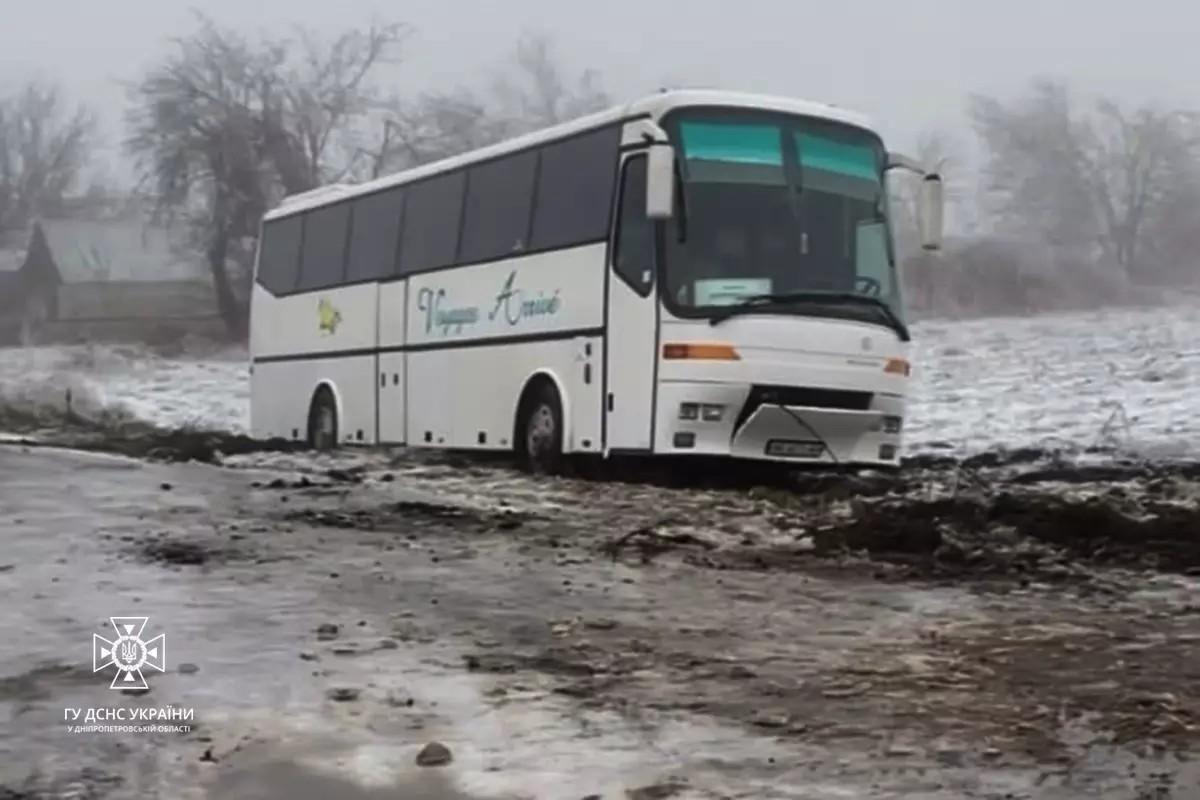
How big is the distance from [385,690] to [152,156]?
54228 mm

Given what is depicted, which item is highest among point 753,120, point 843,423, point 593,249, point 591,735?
point 753,120

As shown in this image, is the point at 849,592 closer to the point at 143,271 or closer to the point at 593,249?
the point at 593,249

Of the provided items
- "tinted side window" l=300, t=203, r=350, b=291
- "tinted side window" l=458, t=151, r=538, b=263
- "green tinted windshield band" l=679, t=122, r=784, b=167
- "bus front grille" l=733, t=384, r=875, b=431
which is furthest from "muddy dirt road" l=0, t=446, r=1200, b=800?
"tinted side window" l=300, t=203, r=350, b=291

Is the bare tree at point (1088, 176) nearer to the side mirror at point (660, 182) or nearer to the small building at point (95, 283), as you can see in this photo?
the small building at point (95, 283)

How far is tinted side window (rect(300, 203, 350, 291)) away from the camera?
70.5 feet

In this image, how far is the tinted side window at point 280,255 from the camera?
2319cm

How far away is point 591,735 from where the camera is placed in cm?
500

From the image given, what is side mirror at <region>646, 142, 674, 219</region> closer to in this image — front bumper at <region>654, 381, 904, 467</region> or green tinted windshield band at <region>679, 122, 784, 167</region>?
green tinted windshield band at <region>679, 122, 784, 167</region>

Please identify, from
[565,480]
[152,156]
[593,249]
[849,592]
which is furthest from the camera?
[152,156]

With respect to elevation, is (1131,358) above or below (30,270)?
below

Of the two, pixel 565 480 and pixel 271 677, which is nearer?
pixel 271 677

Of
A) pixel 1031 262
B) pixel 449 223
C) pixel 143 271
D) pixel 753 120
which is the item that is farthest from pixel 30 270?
pixel 753 120

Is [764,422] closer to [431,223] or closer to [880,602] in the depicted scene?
[431,223]

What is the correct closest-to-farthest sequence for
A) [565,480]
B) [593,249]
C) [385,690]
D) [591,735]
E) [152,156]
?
[591,735]
[385,690]
[565,480]
[593,249]
[152,156]
